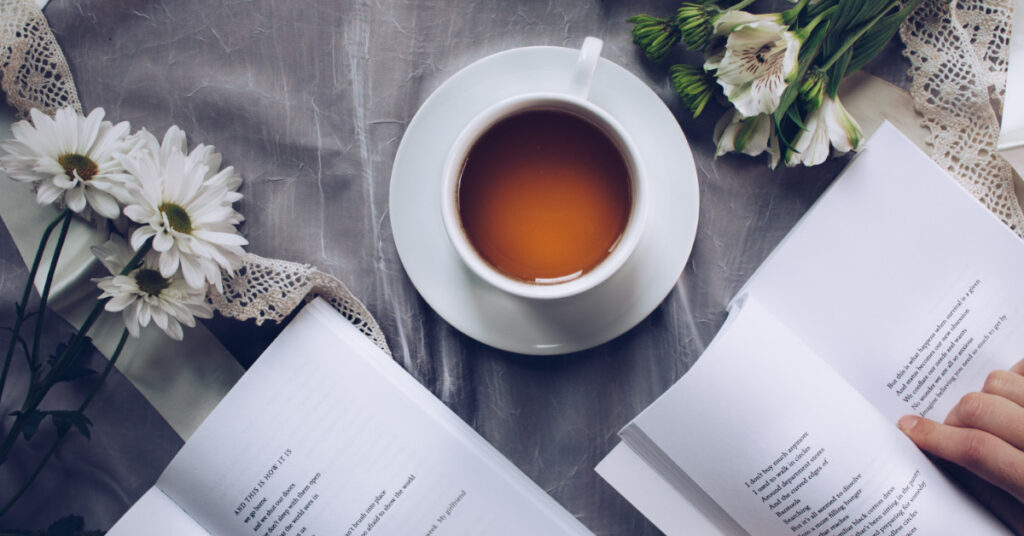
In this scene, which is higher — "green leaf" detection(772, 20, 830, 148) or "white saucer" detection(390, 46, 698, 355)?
"green leaf" detection(772, 20, 830, 148)

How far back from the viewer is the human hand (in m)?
0.65

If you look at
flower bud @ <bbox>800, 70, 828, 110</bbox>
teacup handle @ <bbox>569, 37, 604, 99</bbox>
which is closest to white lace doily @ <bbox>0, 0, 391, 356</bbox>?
teacup handle @ <bbox>569, 37, 604, 99</bbox>

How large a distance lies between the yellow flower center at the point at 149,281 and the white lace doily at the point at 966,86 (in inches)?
37.3

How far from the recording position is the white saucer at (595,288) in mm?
678

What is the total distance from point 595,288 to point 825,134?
1.08 feet

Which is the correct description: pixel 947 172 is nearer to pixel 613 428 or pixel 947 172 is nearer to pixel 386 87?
pixel 613 428

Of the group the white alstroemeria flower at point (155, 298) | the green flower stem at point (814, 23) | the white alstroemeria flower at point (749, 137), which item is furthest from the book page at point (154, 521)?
the green flower stem at point (814, 23)

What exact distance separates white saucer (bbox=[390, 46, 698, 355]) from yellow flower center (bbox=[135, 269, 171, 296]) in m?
0.27

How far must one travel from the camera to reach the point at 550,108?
2.10 ft

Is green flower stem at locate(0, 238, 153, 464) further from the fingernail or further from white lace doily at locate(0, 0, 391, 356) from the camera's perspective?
the fingernail

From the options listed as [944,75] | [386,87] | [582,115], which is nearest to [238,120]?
→ [386,87]

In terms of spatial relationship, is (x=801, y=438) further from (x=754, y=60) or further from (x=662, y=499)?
(x=754, y=60)

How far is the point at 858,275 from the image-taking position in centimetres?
71

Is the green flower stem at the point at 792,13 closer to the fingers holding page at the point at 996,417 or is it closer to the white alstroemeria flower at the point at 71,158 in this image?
the fingers holding page at the point at 996,417
